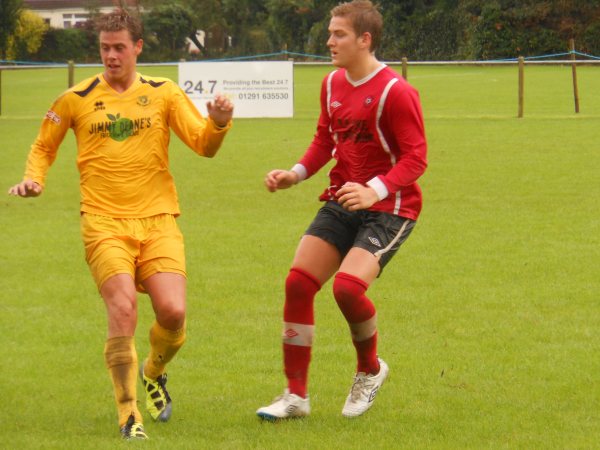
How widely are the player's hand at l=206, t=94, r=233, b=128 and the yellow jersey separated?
3.7 inches

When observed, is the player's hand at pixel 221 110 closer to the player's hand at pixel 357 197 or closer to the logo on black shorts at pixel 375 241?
the player's hand at pixel 357 197

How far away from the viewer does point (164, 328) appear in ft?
20.3

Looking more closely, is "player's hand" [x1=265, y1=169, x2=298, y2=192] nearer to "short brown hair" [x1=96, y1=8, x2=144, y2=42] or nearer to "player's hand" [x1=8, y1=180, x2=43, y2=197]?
"short brown hair" [x1=96, y1=8, x2=144, y2=42]

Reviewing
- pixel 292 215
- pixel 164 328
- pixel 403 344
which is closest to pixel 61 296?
pixel 403 344

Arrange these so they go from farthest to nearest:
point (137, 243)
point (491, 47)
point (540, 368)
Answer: point (491, 47) < point (540, 368) < point (137, 243)

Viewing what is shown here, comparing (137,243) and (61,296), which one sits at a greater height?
(137,243)

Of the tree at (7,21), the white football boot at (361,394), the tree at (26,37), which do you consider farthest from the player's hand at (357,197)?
the tree at (26,37)

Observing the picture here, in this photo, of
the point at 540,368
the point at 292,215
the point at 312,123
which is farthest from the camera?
the point at 312,123

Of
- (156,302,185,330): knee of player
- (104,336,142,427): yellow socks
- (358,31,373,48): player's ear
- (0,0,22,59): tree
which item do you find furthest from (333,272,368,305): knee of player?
(0,0,22,59): tree

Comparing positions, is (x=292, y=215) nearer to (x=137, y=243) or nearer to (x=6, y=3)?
(x=137, y=243)

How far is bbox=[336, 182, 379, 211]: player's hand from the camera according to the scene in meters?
5.91

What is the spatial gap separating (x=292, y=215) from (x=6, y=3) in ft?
198

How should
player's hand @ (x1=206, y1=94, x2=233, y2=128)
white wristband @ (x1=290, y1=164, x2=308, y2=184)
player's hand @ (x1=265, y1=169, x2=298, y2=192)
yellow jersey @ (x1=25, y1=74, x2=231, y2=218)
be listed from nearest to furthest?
1. player's hand @ (x1=206, y1=94, x2=233, y2=128)
2. yellow jersey @ (x1=25, y1=74, x2=231, y2=218)
3. player's hand @ (x1=265, y1=169, x2=298, y2=192)
4. white wristband @ (x1=290, y1=164, x2=308, y2=184)

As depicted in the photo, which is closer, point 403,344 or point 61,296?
point 403,344
